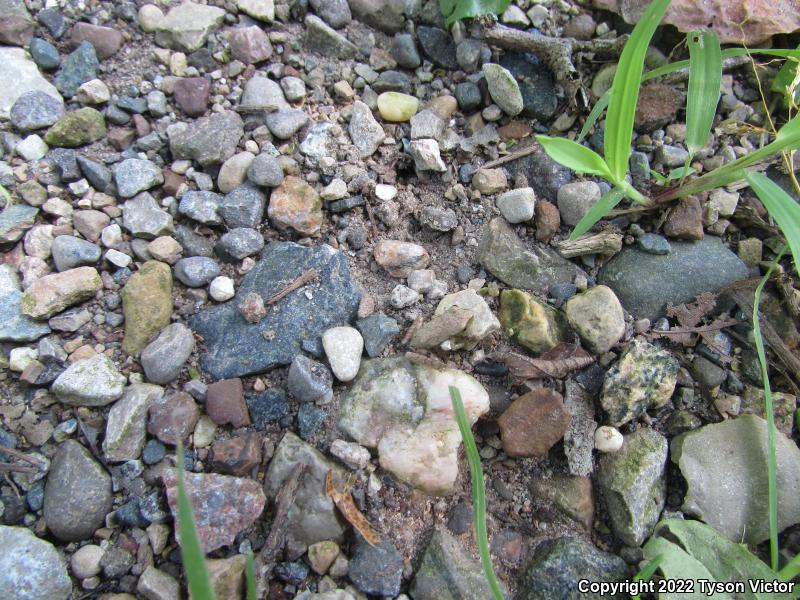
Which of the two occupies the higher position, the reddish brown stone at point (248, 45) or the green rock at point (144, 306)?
the reddish brown stone at point (248, 45)

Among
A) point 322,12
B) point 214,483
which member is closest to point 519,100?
point 322,12

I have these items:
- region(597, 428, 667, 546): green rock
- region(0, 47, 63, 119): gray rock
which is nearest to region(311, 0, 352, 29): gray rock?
region(0, 47, 63, 119): gray rock

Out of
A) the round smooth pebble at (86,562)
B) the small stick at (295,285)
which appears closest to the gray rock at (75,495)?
the round smooth pebble at (86,562)

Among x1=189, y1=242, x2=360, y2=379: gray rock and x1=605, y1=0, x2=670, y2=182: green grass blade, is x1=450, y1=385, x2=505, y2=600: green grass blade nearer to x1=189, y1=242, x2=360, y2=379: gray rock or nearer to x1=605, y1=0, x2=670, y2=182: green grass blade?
x1=189, y1=242, x2=360, y2=379: gray rock

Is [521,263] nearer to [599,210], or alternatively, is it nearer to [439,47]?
[599,210]

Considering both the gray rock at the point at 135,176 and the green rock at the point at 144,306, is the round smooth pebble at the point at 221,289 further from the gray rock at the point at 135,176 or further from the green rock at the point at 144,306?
the gray rock at the point at 135,176

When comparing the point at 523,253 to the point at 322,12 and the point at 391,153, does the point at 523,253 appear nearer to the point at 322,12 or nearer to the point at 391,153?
the point at 391,153
